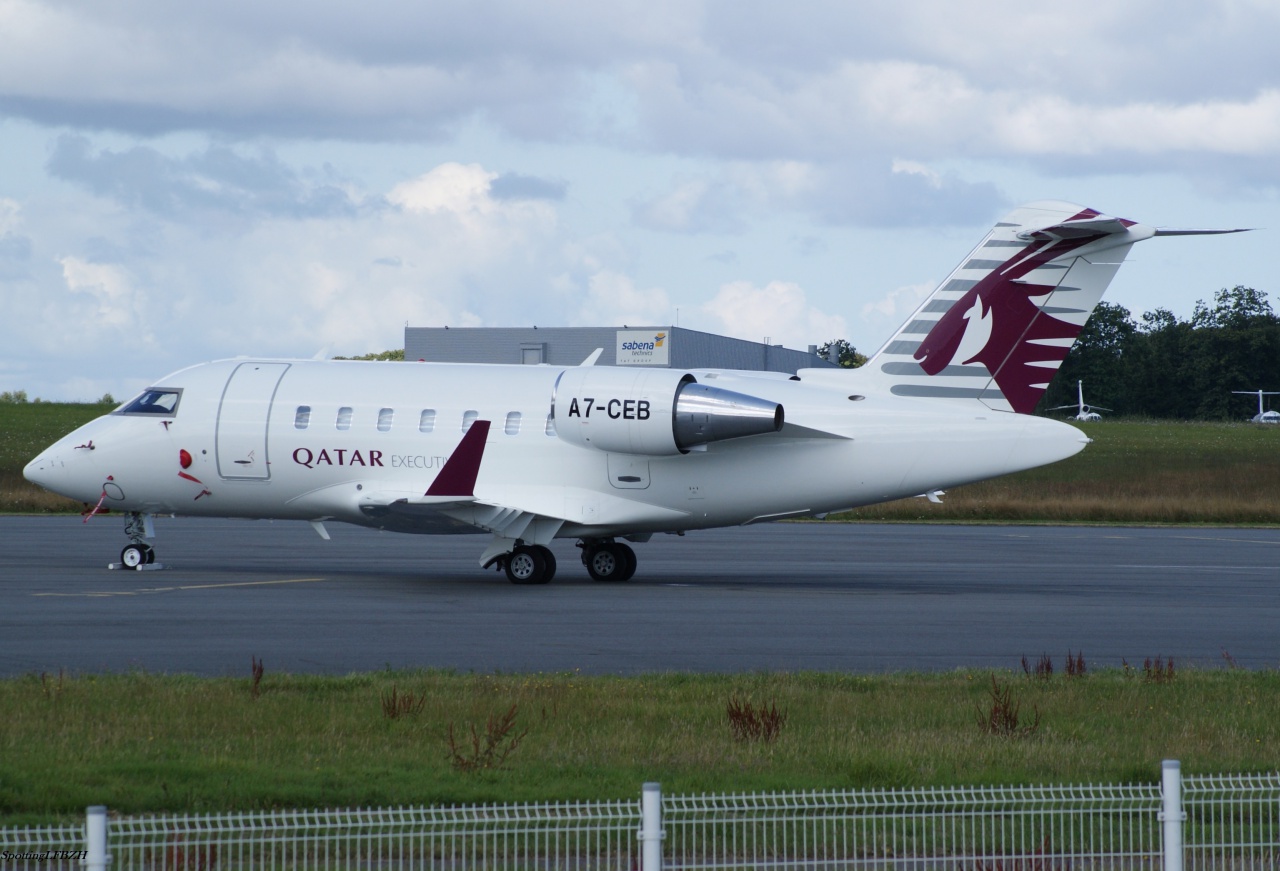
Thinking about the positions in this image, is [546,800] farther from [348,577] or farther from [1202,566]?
[1202,566]

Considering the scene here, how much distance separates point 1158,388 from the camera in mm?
128625

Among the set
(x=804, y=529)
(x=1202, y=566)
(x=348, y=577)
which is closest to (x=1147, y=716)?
(x=348, y=577)

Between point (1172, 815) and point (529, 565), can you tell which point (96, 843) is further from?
point (529, 565)

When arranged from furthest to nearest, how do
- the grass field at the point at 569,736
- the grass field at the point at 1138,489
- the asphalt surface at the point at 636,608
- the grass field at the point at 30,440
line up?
the grass field at the point at 1138,489 < the grass field at the point at 30,440 < the asphalt surface at the point at 636,608 < the grass field at the point at 569,736

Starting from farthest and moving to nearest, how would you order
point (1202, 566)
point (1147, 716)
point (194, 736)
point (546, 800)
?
point (1202, 566) < point (1147, 716) < point (194, 736) < point (546, 800)

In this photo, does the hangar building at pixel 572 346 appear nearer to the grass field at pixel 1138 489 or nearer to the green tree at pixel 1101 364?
the grass field at pixel 1138 489

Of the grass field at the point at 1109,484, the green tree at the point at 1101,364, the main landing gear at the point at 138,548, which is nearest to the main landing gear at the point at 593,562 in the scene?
the main landing gear at the point at 138,548

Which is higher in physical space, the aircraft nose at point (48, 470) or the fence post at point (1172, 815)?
the aircraft nose at point (48, 470)

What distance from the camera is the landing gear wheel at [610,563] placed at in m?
24.8

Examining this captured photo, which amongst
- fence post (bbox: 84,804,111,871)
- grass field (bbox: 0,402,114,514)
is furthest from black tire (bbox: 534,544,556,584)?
grass field (bbox: 0,402,114,514)

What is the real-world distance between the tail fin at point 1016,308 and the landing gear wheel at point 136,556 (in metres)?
14.2

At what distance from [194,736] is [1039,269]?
54.4 feet

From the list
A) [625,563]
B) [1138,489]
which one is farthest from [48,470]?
[1138,489]

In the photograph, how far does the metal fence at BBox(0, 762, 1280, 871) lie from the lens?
7.08 m
